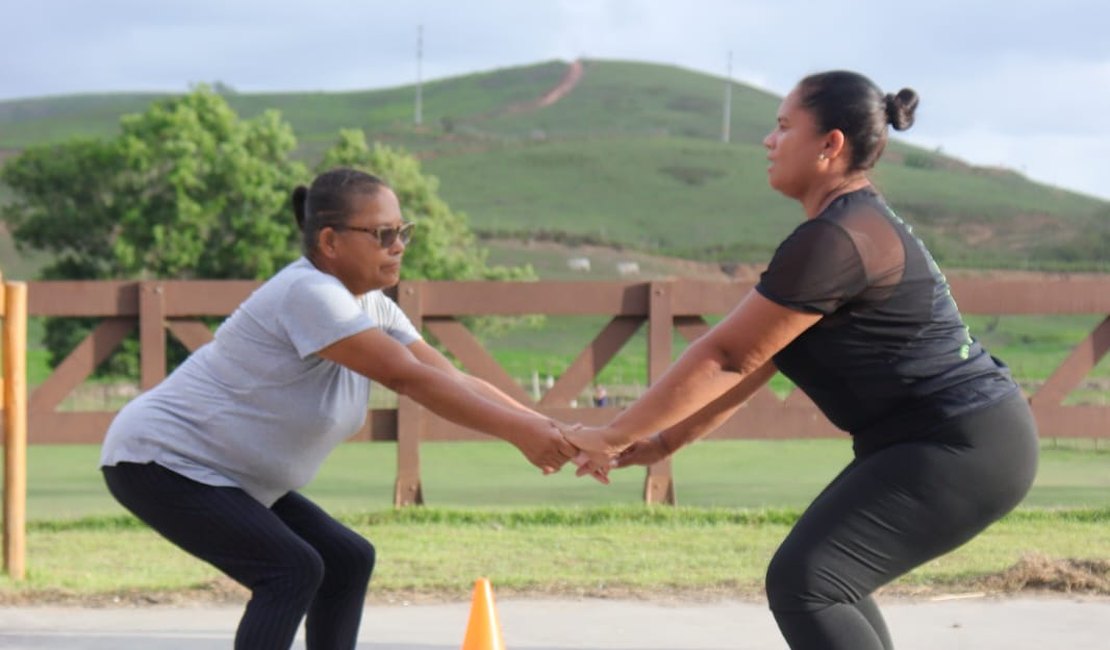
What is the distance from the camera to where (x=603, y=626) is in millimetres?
6309

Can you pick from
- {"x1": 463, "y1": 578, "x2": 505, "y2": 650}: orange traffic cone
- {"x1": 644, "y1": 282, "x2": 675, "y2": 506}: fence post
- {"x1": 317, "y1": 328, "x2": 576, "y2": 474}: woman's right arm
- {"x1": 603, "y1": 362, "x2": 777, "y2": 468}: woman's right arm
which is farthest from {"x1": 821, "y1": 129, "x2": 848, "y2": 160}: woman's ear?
{"x1": 644, "y1": 282, "x2": 675, "y2": 506}: fence post

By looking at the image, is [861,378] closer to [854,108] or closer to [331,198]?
[854,108]

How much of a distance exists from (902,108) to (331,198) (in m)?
1.60

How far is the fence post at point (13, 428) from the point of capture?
23.9 ft

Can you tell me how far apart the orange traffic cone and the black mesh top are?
1410mm

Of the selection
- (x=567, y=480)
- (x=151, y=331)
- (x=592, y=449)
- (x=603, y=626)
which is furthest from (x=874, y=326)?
(x=567, y=480)

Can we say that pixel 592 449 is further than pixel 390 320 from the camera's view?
No

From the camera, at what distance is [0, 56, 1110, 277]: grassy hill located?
66938 millimetres

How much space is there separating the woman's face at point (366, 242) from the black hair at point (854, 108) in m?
1.24

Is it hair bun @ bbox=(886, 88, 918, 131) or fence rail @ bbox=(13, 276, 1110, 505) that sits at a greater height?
hair bun @ bbox=(886, 88, 918, 131)

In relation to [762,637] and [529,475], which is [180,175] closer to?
[529,475]

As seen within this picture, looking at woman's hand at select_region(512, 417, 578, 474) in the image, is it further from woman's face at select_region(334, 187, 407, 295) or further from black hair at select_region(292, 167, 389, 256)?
black hair at select_region(292, 167, 389, 256)

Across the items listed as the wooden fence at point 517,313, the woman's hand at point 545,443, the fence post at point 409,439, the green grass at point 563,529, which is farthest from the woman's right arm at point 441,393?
the fence post at point 409,439

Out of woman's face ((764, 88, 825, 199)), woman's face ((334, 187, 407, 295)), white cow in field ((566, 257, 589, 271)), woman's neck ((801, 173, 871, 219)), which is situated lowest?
white cow in field ((566, 257, 589, 271))
